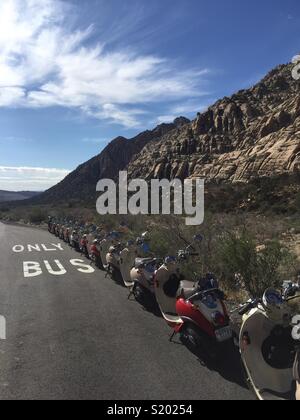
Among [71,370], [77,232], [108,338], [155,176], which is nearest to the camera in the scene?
[71,370]

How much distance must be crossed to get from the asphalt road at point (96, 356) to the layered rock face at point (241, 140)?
4775cm

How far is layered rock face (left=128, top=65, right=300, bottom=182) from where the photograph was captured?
2432 inches

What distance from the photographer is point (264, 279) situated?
8.72 meters

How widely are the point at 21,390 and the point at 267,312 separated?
9.69ft

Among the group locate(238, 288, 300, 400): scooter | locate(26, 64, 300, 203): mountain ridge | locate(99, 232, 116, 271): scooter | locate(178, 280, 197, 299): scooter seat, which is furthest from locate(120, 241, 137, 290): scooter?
locate(26, 64, 300, 203): mountain ridge

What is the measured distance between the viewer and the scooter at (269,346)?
4.89m

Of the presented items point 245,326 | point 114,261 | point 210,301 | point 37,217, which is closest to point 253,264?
point 210,301

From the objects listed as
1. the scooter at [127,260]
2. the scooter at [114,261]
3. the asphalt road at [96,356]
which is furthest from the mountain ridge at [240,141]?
the asphalt road at [96,356]

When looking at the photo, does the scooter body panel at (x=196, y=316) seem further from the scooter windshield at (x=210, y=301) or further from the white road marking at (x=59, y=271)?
the white road marking at (x=59, y=271)

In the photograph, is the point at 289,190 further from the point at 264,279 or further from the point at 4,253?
the point at 264,279

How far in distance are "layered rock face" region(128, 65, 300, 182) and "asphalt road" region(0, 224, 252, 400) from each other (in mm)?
47752
